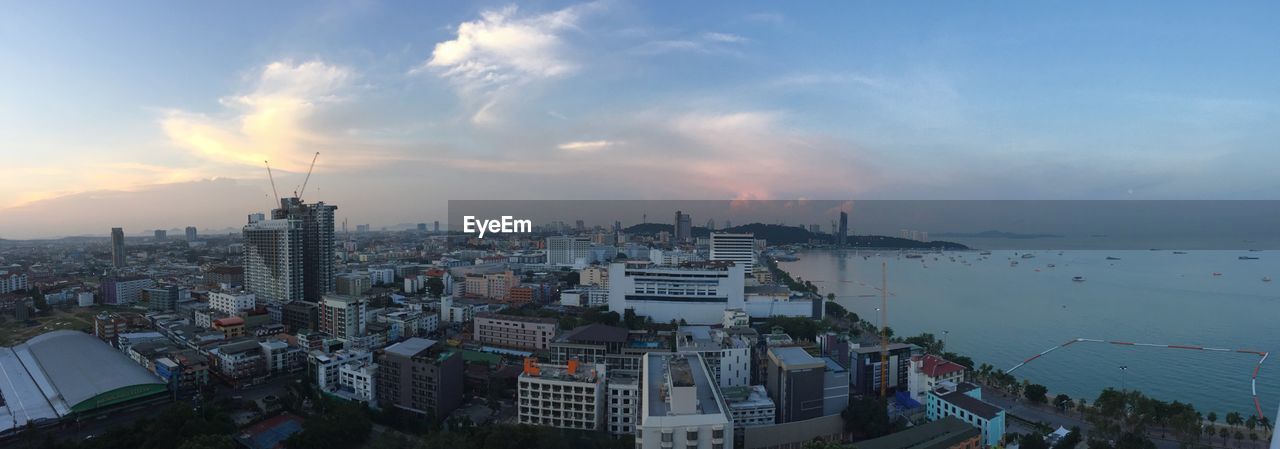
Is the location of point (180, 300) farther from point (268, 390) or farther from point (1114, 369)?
point (1114, 369)

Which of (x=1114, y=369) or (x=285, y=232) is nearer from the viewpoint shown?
(x=1114, y=369)

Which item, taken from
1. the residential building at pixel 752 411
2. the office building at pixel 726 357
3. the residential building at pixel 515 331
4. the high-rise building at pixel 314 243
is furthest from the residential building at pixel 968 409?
the high-rise building at pixel 314 243

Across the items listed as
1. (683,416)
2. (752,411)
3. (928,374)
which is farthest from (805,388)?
(683,416)

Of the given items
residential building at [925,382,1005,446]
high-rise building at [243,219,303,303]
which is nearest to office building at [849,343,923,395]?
residential building at [925,382,1005,446]

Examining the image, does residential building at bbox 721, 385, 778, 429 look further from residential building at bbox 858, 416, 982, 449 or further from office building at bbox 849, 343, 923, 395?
office building at bbox 849, 343, 923, 395

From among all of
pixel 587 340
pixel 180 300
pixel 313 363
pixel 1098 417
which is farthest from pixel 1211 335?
pixel 180 300

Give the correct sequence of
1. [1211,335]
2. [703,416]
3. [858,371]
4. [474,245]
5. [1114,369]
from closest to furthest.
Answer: [703,416] → [858,371] → [1114,369] → [1211,335] → [474,245]
